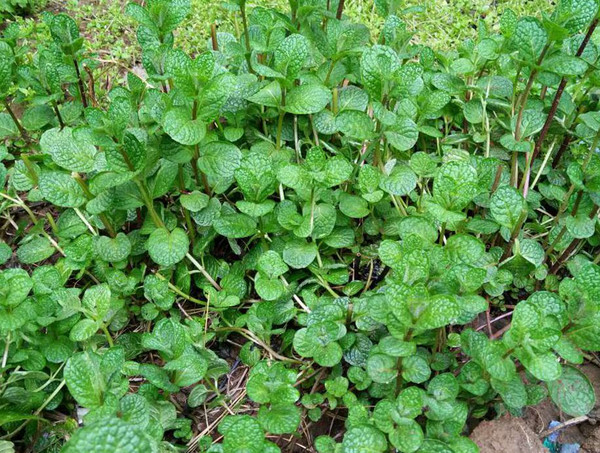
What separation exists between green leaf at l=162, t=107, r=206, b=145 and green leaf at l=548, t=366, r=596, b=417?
105 centimetres

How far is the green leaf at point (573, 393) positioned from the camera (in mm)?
1239

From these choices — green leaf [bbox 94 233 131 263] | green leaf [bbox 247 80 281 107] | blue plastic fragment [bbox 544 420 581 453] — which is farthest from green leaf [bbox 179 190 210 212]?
blue plastic fragment [bbox 544 420 581 453]

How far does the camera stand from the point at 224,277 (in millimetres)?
1605

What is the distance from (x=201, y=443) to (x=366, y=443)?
0.42 meters

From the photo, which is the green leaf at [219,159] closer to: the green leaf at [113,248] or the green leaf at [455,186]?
the green leaf at [113,248]

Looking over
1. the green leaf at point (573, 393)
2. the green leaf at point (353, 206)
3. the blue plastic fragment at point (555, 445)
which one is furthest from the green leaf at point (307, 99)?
the blue plastic fragment at point (555, 445)

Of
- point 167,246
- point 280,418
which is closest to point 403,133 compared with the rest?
point 167,246

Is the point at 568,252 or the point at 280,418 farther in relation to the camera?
the point at 568,252

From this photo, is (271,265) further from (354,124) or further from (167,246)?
(354,124)

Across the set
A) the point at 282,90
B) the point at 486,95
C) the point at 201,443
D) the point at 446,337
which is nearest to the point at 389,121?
the point at 282,90

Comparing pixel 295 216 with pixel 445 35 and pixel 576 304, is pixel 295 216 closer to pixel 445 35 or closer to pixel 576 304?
pixel 576 304

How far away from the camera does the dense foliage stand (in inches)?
49.1

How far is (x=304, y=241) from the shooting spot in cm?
158

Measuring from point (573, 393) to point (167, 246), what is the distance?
1091mm
